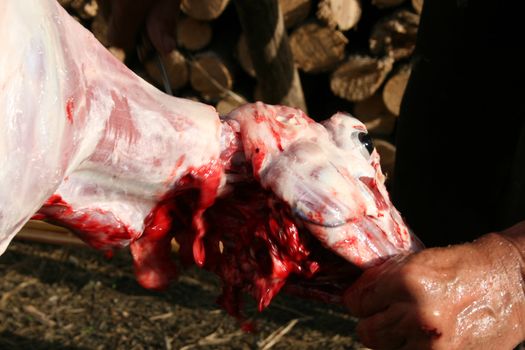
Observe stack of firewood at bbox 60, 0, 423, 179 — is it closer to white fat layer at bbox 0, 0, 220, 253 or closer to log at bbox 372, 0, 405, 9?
log at bbox 372, 0, 405, 9

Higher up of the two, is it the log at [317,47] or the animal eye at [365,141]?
the animal eye at [365,141]

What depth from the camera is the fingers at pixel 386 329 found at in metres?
1.29

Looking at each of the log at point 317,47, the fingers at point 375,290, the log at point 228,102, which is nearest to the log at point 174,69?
the log at point 228,102

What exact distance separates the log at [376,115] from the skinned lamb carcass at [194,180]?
6.64ft

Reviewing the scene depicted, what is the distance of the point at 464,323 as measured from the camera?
1305 millimetres

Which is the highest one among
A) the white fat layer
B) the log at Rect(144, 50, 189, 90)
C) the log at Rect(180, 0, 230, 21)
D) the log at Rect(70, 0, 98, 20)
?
the white fat layer

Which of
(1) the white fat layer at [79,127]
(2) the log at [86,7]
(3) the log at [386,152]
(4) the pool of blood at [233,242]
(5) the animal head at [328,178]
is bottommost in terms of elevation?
(3) the log at [386,152]

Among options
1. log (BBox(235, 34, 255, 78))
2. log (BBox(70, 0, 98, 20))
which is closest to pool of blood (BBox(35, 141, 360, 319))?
log (BBox(235, 34, 255, 78))

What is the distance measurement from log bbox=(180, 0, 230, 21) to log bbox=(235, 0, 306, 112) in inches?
23.5

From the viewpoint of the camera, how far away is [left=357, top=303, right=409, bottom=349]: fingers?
1.29 metres

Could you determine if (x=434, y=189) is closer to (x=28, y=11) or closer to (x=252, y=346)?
(x=252, y=346)

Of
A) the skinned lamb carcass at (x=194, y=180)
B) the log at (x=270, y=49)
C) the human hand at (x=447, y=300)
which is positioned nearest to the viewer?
the skinned lamb carcass at (x=194, y=180)

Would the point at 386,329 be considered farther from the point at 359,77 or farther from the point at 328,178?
the point at 359,77

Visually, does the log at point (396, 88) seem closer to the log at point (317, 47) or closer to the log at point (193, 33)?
the log at point (317, 47)
